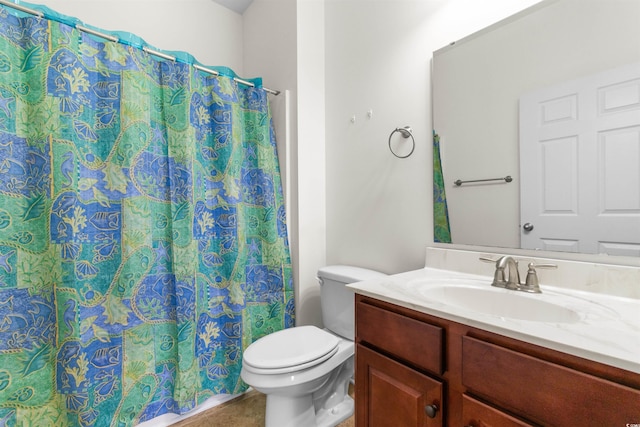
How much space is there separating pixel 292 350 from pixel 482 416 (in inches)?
32.6

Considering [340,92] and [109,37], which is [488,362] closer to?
[340,92]

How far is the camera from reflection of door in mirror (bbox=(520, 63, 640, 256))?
33.6 inches

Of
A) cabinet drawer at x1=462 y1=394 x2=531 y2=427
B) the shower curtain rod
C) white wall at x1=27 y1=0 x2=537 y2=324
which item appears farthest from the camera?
white wall at x1=27 y1=0 x2=537 y2=324

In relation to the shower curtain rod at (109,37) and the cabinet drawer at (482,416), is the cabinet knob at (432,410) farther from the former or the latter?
the shower curtain rod at (109,37)

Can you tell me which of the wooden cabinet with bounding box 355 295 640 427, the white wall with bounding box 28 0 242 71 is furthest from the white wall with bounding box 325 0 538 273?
the white wall with bounding box 28 0 242 71

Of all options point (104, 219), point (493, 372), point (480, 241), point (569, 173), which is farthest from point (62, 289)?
point (569, 173)

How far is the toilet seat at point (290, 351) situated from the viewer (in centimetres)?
119

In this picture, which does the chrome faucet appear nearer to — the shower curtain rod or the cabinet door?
the cabinet door

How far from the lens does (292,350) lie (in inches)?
51.6

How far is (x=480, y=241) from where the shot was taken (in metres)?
1.18

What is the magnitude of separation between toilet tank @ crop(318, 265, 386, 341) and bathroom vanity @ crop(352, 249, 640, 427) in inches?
17.9

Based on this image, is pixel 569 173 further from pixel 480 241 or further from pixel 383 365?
pixel 383 365

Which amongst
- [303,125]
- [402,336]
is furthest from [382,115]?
[402,336]

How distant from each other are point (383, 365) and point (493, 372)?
1.14 feet
